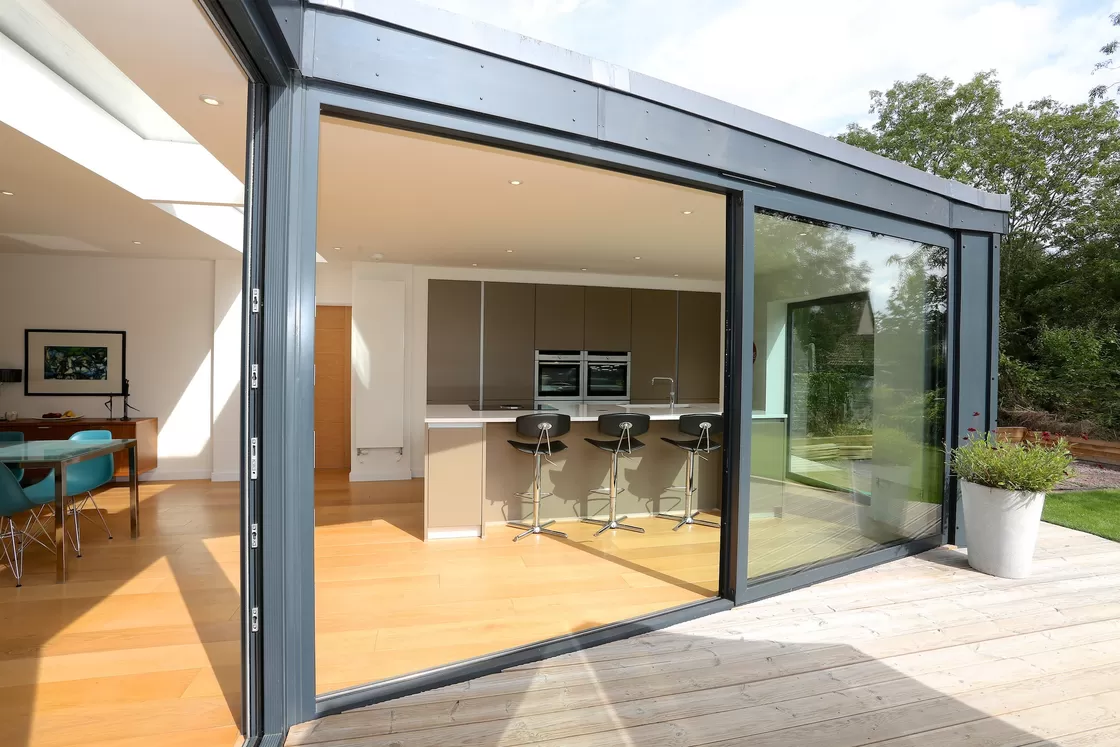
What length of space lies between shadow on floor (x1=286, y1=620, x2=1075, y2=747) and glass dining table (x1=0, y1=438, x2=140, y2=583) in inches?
99.0

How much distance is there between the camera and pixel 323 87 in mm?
1925

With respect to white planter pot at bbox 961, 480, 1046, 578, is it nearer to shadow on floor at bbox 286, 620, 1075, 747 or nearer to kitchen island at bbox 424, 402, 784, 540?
shadow on floor at bbox 286, 620, 1075, 747

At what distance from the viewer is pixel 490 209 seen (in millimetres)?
3791

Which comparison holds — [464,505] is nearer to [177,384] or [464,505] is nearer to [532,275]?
[532,275]

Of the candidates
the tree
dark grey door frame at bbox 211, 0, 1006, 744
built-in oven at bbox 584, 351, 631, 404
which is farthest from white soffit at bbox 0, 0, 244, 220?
the tree

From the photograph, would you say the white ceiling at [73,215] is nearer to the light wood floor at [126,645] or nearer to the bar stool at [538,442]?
the light wood floor at [126,645]

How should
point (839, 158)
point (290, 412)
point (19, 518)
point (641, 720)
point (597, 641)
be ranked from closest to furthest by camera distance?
1. point (290, 412)
2. point (641, 720)
3. point (597, 641)
4. point (839, 158)
5. point (19, 518)

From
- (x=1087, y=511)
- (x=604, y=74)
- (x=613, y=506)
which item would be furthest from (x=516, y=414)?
(x=1087, y=511)

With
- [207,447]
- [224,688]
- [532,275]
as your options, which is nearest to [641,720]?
[224,688]

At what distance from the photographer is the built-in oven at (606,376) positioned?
650 cm

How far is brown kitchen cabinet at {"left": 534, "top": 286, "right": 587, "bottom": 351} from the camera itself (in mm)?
6391

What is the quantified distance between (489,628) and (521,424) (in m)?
1.61

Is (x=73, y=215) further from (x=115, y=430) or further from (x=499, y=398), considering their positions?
(x=499, y=398)

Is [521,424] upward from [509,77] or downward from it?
downward
